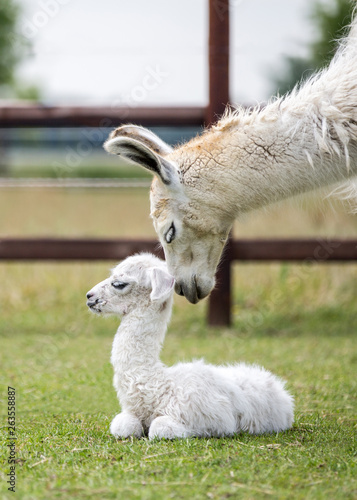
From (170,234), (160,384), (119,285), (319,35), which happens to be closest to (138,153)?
(170,234)

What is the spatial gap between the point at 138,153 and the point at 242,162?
0.53 meters

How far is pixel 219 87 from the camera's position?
7.08m

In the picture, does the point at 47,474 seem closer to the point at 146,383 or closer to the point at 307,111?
the point at 146,383

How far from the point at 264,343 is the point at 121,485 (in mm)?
3970

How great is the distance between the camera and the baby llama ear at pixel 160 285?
3.63 m

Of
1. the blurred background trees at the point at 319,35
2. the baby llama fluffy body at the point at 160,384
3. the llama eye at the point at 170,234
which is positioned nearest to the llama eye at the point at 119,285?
the baby llama fluffy body at the point at 160,384

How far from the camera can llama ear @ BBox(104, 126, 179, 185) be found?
12.6ft

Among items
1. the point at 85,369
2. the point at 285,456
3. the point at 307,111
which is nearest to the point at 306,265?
the point at 85,369

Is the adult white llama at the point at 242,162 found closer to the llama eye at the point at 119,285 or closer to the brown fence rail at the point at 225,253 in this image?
the llama eye at the point at 119,285

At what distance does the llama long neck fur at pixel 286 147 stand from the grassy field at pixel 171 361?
0.27m

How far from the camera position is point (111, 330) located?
7.19 metres

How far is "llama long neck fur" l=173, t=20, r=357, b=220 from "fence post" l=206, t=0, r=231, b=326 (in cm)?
304

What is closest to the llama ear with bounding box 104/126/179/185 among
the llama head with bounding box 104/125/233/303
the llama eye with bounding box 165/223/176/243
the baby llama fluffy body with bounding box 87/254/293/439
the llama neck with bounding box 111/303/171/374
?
the llama head with bounding box 104/125/233/303

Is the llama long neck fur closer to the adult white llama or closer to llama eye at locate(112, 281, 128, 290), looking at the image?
the adult white llama
